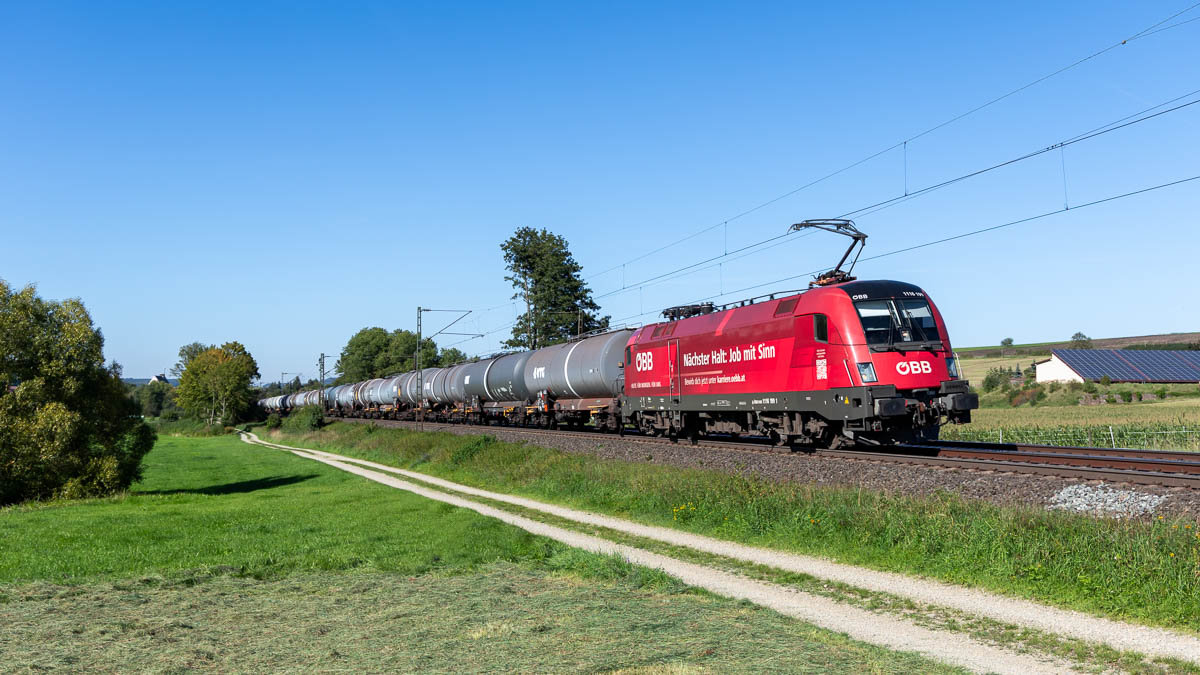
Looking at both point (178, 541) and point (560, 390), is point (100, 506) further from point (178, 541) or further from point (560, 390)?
point (560, 390)

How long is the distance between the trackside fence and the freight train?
8.95 m

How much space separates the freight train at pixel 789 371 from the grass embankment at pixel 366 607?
30.7 ft

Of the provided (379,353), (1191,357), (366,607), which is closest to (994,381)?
(1191,357)

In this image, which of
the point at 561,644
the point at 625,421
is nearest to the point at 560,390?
the point at 625,421

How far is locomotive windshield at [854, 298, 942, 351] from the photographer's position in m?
21.4

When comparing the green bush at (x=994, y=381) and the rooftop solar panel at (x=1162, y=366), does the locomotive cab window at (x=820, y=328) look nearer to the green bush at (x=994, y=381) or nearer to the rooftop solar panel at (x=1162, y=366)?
the green bush at (x=994, y=381)

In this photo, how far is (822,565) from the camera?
13281 mm

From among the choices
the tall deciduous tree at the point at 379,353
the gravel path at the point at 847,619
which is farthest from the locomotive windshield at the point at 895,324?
the tall deciduous tree at the point at 379,353

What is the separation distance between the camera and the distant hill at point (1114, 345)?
124 m

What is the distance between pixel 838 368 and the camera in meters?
21.7

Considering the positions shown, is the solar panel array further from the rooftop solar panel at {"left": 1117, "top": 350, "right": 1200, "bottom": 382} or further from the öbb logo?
the öbb logo

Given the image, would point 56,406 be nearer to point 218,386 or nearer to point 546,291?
point 546,291

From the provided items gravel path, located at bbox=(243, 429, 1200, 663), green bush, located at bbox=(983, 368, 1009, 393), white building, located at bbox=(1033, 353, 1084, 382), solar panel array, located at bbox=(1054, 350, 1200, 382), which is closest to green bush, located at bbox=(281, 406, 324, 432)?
gravel path, located at bbox=(243, 429, 1200, 663)

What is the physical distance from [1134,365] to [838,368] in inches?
3404
